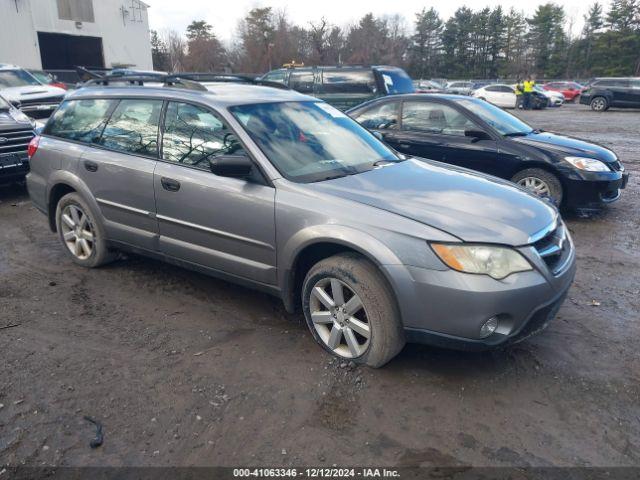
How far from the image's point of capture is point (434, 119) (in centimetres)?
700

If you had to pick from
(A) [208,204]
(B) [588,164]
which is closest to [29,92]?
(A) [208,204]

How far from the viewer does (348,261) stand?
3.12m

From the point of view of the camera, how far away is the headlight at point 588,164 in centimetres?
626

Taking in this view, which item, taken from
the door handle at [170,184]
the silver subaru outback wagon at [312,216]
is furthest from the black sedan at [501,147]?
the door handle at [170,184]

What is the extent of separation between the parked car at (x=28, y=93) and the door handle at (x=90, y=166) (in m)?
8.59

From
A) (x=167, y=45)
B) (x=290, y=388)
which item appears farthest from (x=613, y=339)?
(x=167, y=45)

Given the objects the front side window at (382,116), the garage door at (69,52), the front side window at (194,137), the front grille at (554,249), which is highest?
the garage door at (69,52)

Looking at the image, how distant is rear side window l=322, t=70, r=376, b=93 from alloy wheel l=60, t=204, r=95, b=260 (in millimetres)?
7809

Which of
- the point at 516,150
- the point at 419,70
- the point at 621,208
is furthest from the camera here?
the point at 419,70

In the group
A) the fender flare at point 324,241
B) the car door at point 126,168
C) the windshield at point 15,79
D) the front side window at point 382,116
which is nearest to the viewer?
the fender flare at point 324,241

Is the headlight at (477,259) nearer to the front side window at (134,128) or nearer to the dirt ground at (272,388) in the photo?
the dirt ground at (272,388)

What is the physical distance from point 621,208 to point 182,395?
6.53m

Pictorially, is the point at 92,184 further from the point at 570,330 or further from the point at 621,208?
the point at 621,208

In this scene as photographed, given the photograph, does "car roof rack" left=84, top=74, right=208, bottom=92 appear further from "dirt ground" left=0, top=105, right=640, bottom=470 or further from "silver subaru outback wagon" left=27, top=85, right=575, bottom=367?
"dirt ground" left=0, top=105, right=640, bottom=470
